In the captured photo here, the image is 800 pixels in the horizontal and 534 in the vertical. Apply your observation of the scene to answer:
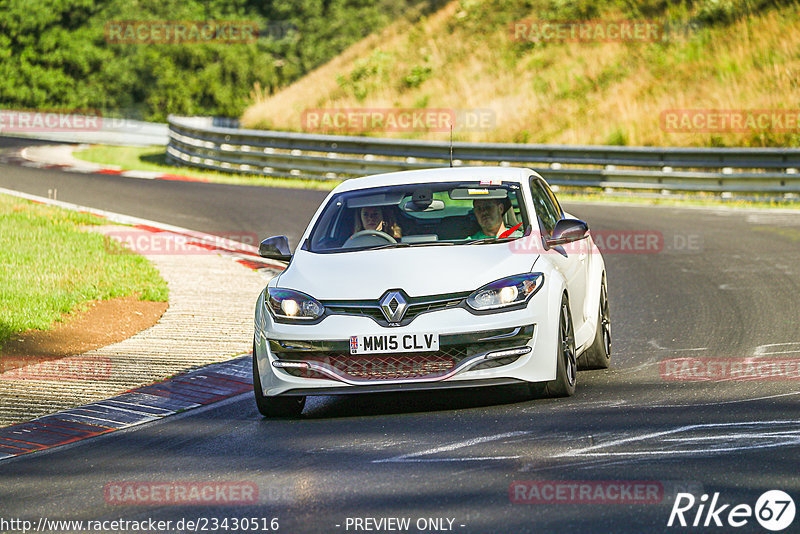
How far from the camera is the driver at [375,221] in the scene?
342 inches

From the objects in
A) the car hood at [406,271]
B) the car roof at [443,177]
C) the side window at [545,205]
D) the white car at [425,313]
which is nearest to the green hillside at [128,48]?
the side window at [545,205]

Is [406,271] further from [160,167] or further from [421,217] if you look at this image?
[160,167]

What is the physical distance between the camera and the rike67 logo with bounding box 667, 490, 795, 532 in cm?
486

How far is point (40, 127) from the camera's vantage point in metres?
51.2

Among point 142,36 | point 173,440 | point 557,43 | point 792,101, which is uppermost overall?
point 142,36

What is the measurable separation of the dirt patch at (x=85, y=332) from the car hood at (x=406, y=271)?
3.24 meters

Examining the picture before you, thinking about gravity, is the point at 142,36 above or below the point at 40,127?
above

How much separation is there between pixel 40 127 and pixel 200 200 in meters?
31.4

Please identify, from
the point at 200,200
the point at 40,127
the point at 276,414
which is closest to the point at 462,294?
the point at 276,414

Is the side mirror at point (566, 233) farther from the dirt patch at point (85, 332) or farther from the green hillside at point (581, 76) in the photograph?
the green hillside at point (581, 76)

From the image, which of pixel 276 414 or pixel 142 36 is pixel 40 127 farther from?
pixel 276 414

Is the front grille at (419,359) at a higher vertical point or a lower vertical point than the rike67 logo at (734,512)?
higher

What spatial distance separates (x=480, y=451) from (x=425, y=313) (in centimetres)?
124

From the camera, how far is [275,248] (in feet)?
27.8
